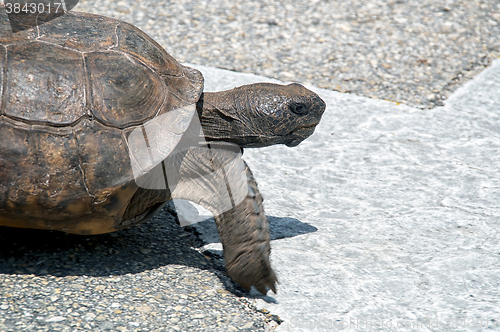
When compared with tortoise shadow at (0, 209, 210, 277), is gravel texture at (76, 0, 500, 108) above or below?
above

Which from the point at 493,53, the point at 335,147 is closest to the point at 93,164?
the point at 335,147

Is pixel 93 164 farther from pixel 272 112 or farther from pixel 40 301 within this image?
pixel 272 112

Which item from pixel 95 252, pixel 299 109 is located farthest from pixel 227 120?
pixel 95 252

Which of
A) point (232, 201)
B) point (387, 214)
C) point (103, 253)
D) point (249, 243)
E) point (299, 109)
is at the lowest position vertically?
point (103, 253)

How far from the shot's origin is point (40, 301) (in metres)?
2.62

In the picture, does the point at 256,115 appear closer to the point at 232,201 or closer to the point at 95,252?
the point at 232,201

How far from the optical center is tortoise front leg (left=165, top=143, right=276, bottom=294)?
9.68ft

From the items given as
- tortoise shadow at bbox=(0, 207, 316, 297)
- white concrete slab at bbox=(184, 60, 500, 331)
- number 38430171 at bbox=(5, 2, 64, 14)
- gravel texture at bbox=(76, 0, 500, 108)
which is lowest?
tortoise shadow at bbox=(0, 207, 316, 297)

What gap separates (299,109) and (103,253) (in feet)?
4.78

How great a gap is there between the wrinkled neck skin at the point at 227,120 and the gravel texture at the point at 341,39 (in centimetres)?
247

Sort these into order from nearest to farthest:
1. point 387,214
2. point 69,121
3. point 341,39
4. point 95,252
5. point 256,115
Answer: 1. point 69,121
2. point 95,252
3. point 256,115
4. point 387,214
5. point 341,39

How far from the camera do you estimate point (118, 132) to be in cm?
275

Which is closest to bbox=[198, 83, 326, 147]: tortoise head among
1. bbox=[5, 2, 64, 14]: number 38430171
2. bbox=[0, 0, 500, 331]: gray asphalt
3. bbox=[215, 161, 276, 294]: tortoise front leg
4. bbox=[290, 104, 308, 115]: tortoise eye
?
bbox=[290, 104, 308, 115]: tortoise eye

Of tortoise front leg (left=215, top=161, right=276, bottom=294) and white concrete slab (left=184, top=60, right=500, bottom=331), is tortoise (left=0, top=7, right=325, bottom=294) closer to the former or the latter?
tortoise front leg (left=215, top=161, right=276, bottom=294)
